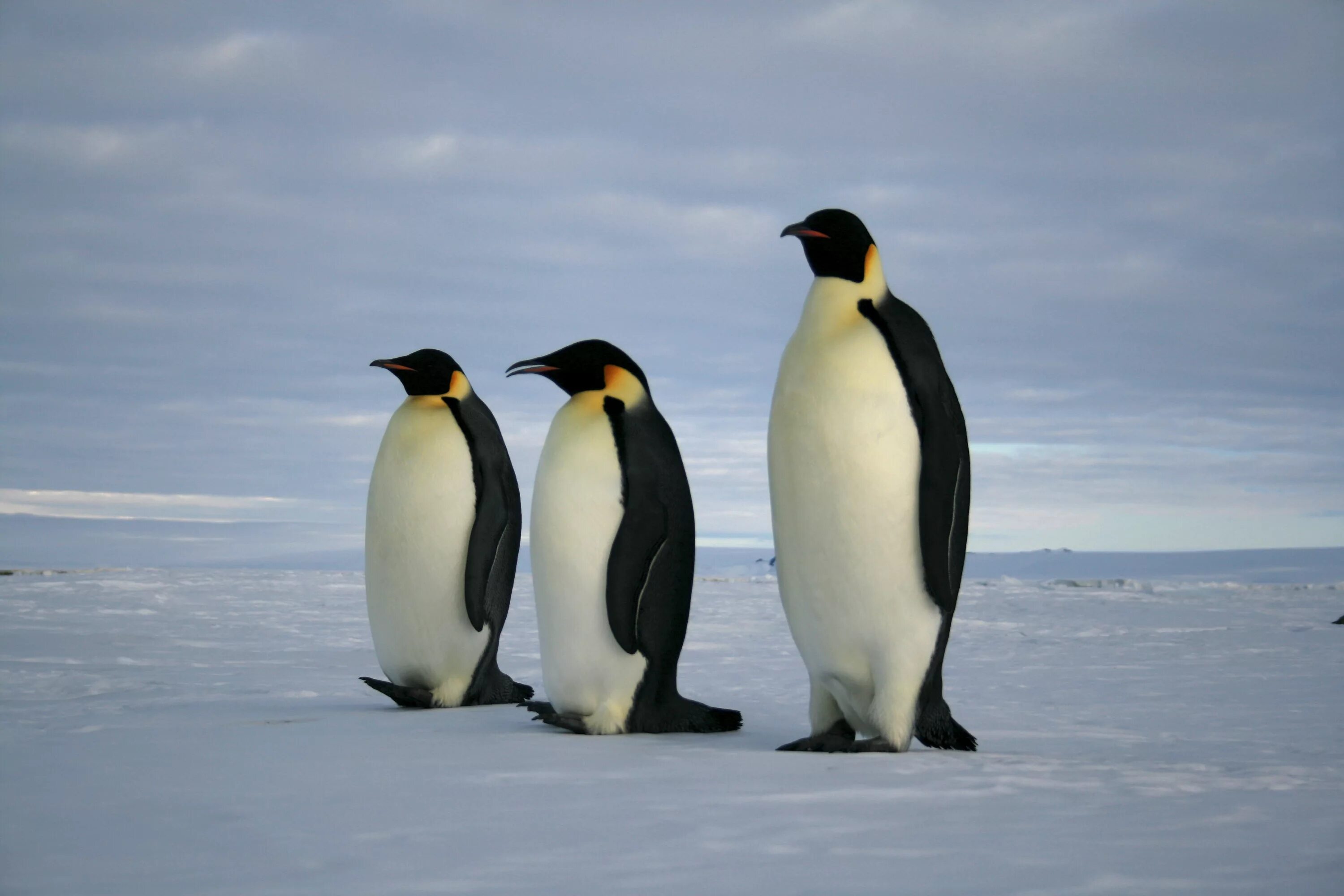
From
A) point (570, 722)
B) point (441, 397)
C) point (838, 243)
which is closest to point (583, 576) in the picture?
point (570, 722)

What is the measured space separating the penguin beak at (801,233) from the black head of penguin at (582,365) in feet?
2.92

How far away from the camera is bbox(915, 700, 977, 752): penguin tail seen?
366cm

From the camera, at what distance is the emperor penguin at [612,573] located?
418 centimetres

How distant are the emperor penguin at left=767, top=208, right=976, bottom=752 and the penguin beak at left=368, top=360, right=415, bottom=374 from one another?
7.44 ft

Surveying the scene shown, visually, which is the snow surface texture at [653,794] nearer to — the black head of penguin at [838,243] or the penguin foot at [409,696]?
the penguin foot at [409,696]

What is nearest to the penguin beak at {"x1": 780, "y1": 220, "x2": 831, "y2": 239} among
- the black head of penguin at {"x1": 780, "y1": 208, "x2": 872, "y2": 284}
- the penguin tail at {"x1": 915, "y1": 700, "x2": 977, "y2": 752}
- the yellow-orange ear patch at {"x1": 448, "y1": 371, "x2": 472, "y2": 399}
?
the black head of penguin at {"x1": 780, "y1": 208, "x2": 872, "y2": 284}

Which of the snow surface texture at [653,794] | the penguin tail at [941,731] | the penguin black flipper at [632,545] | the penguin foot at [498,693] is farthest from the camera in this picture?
the penguin foot at [498,693]

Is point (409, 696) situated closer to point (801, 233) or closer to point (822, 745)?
point (822, 745)

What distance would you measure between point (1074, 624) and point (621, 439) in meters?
8.49

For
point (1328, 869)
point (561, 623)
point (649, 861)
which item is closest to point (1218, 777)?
point (1328, 869)

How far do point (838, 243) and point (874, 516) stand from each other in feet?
3.03

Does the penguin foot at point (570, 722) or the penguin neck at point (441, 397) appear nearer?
the penguin foot at point (570, 722)

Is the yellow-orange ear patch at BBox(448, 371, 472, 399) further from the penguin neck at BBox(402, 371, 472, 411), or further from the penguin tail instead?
the penguin tail

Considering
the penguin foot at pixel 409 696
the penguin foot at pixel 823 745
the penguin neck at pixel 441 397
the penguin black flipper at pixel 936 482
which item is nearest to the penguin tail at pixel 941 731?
the penguin black flipper at pixel 936 482
